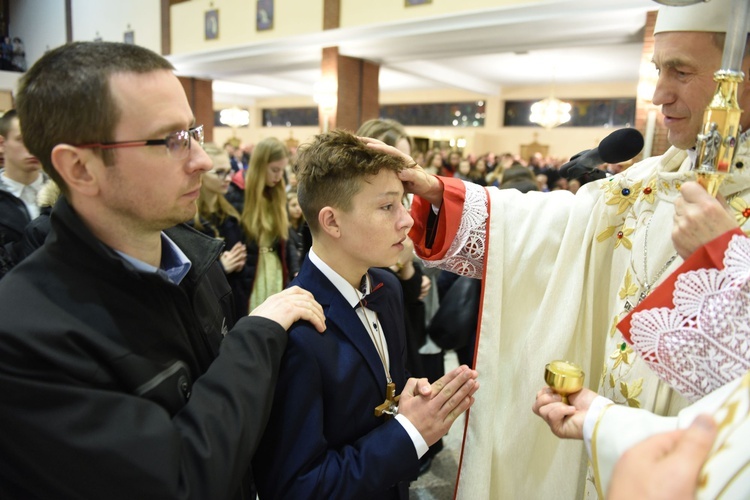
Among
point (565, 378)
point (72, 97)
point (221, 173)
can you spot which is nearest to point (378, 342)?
point (565, 378)

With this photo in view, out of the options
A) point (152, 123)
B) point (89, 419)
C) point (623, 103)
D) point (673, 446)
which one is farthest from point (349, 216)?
point (623, 103)

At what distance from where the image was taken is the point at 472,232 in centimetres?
160

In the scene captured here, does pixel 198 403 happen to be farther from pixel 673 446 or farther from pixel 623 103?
pixel 623 103

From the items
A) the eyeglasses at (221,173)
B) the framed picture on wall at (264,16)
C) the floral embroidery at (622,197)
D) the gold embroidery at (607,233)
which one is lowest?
the eyeglasses at (221,173)

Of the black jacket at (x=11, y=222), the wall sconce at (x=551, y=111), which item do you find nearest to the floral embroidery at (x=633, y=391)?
the black jacket at (x=11, y=222)

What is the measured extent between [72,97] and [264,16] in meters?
9.53

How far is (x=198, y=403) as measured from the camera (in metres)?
0.95

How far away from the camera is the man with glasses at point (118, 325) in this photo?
84cm

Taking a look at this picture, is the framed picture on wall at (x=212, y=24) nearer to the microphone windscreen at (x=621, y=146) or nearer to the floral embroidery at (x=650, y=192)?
the microphone windscreen at (x=621, y=146)

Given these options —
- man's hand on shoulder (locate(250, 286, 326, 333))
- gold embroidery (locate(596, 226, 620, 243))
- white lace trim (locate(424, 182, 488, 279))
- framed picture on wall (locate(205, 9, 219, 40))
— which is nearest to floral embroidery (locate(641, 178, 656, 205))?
gold embroidery (locate(596, 226, 620, 243))

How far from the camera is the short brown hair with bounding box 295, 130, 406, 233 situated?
142cm

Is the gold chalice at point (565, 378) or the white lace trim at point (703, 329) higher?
the white lace trim at point (703, 329)

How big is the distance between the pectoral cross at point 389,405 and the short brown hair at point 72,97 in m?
0.85

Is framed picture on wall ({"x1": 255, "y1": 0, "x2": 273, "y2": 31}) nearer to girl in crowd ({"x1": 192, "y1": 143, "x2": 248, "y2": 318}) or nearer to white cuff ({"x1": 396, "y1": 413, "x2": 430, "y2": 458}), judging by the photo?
girl in crowd ({"x1": 192, "y1": 143, "x2": 248, "y2": 318})
